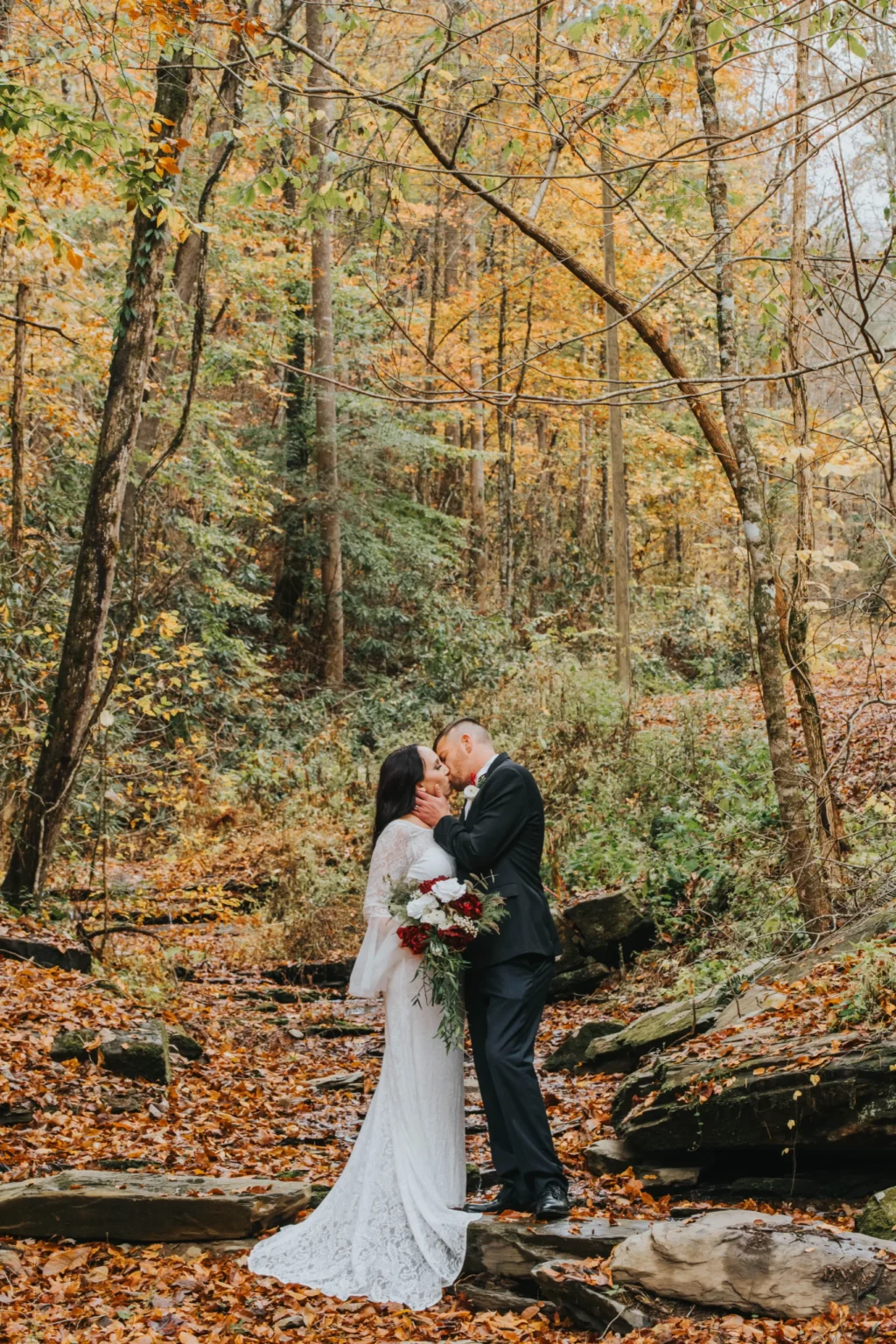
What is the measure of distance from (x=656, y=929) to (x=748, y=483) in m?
4.31

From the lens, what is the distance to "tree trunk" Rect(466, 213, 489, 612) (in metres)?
22.8

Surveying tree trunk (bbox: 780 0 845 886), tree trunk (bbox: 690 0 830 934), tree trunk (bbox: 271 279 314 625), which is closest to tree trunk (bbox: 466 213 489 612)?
tree trunk (bbox: 271 279 314 625)

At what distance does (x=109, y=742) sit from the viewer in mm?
12688

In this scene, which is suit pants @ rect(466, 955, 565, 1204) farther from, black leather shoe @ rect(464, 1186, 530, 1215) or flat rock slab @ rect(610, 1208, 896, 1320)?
flat rock slab @ rect(610, 1208, 896, 1320)

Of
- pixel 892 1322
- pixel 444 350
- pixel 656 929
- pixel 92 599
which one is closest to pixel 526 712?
pixel 656 929

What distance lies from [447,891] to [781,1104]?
1.67 metres

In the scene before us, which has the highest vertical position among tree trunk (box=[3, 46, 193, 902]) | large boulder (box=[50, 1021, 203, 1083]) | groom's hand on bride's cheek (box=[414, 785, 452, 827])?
tree trunk (box=[3, 46, 193, 902])

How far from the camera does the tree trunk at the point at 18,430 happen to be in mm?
10852

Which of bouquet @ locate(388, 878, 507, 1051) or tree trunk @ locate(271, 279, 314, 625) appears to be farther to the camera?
tree trunk @ locate(271, 279, 314, 625)

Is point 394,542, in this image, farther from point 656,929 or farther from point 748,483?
point 748,483

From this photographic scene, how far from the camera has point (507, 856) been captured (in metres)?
5.11

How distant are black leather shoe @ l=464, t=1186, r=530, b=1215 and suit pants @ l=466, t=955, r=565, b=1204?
0.09 ft

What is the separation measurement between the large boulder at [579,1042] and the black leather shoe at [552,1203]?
2.96 metres

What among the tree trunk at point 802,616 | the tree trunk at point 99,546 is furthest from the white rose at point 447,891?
the tree trunk at point 99,546
